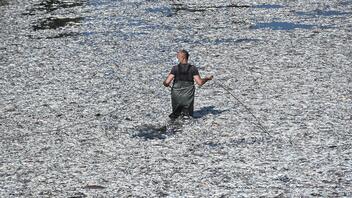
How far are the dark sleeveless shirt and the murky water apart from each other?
1.62 m

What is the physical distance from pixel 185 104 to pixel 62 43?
16.3 metres

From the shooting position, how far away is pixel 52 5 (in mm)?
47125

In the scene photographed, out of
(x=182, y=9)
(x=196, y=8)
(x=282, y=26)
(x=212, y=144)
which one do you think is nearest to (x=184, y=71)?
(x=212, y=144)

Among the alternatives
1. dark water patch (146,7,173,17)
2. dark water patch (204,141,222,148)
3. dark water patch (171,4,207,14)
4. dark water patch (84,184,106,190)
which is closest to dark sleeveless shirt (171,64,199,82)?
dark water patch (204,141,222,148)

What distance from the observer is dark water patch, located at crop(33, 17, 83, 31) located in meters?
38.6

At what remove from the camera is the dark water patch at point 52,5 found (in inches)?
1778

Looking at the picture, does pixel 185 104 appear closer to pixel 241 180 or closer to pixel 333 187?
pixel 241 180

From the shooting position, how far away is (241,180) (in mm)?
15086

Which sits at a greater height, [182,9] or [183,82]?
[183,82]

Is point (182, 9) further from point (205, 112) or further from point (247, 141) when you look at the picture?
point (247, 141)

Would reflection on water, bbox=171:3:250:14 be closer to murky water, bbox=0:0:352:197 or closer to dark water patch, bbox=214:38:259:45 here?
murky water, bbox=0:0:352:197

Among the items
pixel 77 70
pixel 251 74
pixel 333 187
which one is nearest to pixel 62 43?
pixel 77 70

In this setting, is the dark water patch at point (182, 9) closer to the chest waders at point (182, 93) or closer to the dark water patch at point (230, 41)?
the dark water patch at point (230, 41)

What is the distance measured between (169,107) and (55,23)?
20.4m
